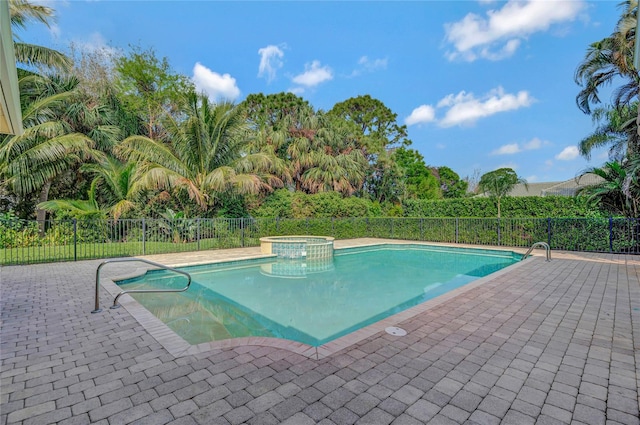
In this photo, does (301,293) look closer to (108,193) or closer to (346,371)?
(346,371)

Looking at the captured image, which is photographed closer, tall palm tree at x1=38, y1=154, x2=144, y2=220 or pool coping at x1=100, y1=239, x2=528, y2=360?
pool coping at x1=100, y1=239, x2=528, y2=360

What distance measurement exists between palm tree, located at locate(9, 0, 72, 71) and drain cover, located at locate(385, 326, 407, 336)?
1408cm

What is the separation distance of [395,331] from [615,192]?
11003 millimetres

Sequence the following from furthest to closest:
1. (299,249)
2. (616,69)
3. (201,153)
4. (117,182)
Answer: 1. (201,153)
2. (117,182)
3. (299,249)
4. (616,69)

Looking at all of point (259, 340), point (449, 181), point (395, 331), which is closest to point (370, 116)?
point (449, 181)

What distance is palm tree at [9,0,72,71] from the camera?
10350 mm

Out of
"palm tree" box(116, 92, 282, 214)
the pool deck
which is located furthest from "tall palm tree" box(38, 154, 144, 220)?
the pool deck

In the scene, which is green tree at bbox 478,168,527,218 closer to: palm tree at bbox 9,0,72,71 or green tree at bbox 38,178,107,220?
green tree at bbox 38,178,107,220

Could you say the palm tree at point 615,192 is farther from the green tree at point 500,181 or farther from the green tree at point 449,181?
the green tree at point 449,181

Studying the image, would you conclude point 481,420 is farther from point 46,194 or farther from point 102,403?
point 46,194

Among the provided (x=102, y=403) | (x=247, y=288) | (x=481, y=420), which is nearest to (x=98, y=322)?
(x=102, y=403)

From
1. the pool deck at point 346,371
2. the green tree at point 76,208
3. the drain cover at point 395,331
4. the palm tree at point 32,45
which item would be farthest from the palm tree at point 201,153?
the drain cover at point 395,331

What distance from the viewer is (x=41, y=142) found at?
11.7m

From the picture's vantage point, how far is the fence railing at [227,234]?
33.9ft
